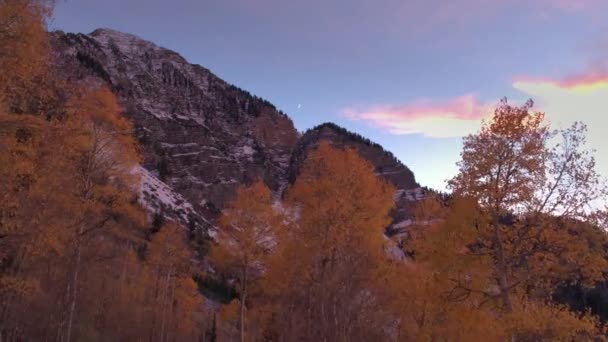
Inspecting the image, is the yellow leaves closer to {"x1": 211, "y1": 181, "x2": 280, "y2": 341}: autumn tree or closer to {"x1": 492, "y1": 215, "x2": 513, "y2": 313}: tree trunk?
{"x1": 492, "y1": 215, "x2": 513, "y2": 313}: tree trunk

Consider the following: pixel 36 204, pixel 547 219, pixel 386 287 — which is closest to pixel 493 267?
pixel 547 219

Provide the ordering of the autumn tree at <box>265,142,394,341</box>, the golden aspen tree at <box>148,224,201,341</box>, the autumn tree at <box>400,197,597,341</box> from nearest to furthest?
the autumn tree at <box>400,197,597,341</box>, the autumn tree at <box>265,142,394,341</box>, the golden aspen tree at <box>148,224,201,341</box>

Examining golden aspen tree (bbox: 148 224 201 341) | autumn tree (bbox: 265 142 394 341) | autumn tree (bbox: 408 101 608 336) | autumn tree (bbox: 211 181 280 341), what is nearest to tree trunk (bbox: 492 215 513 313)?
autumn tree (bbox: 408 101 608 336)

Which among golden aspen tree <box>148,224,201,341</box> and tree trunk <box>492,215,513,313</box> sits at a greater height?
tree trunk <box>492,215,513,313</box>

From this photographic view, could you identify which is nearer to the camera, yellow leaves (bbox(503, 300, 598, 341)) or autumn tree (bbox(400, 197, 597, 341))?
yellow leaves (bbox(503, 300, 598, 341))

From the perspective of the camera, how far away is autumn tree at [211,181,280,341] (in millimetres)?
24297

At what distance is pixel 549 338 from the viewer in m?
11.9

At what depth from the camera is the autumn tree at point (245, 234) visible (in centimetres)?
2430

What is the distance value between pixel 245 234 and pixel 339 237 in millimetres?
6662

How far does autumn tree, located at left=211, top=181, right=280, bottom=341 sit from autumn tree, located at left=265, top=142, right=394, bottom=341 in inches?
84.7

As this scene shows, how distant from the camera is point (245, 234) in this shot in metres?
24.3

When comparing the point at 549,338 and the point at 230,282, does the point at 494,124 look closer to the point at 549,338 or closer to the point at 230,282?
the point at 549,338

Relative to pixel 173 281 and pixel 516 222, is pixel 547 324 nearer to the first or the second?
pixel 516 222

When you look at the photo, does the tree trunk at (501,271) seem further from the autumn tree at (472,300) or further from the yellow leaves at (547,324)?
the yellow leaves at (547,324)
